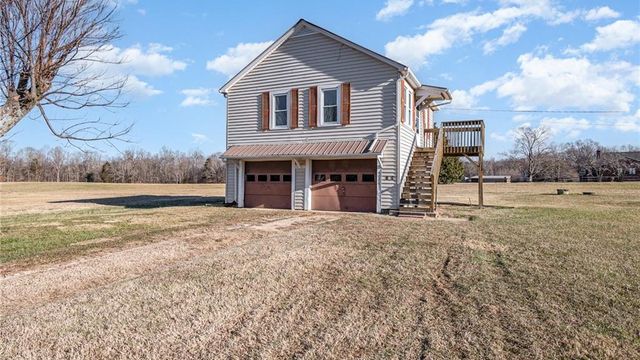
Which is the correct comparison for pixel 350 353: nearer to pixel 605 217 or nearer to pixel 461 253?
pixel 461 253

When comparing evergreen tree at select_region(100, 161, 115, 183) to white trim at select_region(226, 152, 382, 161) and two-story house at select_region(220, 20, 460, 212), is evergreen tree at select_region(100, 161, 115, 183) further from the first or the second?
white trim at select_region(226, 152, 382, 161)

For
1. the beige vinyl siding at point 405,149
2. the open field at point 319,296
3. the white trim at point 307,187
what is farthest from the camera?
the white trim at point 307,187

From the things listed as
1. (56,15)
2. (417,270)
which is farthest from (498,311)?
(56,15)

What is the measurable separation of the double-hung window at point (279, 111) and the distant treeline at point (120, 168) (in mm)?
72145

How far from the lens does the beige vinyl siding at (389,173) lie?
15250 mm

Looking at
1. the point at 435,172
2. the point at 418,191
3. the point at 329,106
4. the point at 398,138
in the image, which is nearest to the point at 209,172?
the point at 329,106

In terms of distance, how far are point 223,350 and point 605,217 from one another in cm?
1517

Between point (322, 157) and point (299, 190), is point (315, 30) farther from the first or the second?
point (299, 190)

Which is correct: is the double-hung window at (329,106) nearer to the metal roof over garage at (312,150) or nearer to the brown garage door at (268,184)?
the metal roof over garage at (312,150)

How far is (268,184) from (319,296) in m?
13.0

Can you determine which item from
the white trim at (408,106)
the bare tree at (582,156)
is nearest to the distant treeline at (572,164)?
the bare tree at (582,156)

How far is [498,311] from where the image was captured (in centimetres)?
457

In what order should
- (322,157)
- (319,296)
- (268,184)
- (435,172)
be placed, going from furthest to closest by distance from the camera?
(268,184)
(322,157)
(435,172)
(319,296)

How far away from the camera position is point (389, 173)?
50.4 feet
